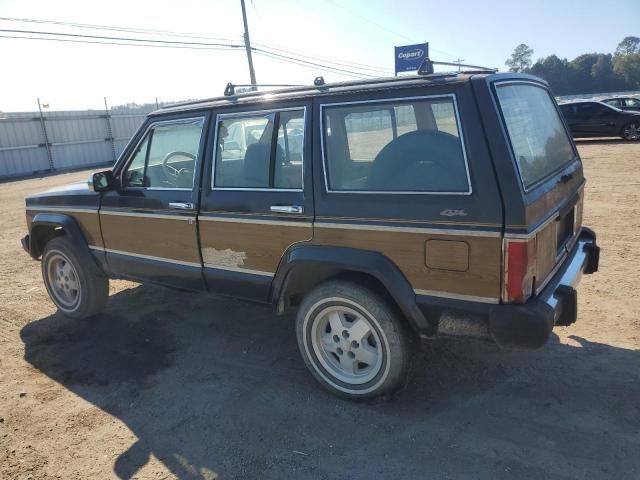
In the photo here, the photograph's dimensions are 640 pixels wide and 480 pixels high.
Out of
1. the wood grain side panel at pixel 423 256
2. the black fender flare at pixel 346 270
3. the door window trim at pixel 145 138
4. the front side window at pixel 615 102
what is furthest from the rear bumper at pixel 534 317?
the front side window at pixel 615 102

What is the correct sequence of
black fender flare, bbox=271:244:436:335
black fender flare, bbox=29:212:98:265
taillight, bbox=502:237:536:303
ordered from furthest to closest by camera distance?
1. black fender flare, bbox=29:212:98:265
2. black fender flare, bbox=271:244:436:335
3. taillight, bbox=502:237:536:303

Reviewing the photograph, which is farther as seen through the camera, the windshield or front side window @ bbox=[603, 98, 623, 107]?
front side window @ bbox=[603, 98, 623, 107]

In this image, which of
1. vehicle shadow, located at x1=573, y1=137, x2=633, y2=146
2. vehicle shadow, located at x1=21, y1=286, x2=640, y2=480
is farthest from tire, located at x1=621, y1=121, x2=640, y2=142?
vehicle shadow, located at x1=21, y1=286, x2=640, y2=480

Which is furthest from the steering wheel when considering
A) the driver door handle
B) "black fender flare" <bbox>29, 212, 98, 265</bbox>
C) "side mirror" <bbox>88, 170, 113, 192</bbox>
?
"black fender flare" <bbox>29, 212, 98, 265</bbox>

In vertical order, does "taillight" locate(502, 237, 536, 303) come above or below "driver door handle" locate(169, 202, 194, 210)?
below

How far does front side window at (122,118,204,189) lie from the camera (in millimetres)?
3914

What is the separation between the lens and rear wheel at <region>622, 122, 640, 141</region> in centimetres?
1634

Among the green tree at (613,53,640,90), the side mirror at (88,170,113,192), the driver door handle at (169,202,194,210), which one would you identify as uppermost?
the green tree at (613,53,640,90)

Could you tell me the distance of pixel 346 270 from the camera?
3.16m

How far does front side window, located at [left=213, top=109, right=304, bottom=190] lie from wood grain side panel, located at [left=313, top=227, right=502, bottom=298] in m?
0.51

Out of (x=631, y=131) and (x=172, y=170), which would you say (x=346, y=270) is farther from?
(x=631, y=131)

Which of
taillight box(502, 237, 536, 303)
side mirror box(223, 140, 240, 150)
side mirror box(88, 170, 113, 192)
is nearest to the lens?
taillight box(502, 237, 536, 303)

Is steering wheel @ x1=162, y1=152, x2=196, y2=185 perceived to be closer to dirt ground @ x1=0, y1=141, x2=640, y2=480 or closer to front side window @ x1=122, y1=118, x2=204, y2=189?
front side window @ x1=122, y1=118, x2=204, y2=189

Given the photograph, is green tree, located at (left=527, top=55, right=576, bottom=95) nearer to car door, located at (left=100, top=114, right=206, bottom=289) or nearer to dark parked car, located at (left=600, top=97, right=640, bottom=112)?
dark parked car, located at (left=600, top=97, right=640, bottom=112)
